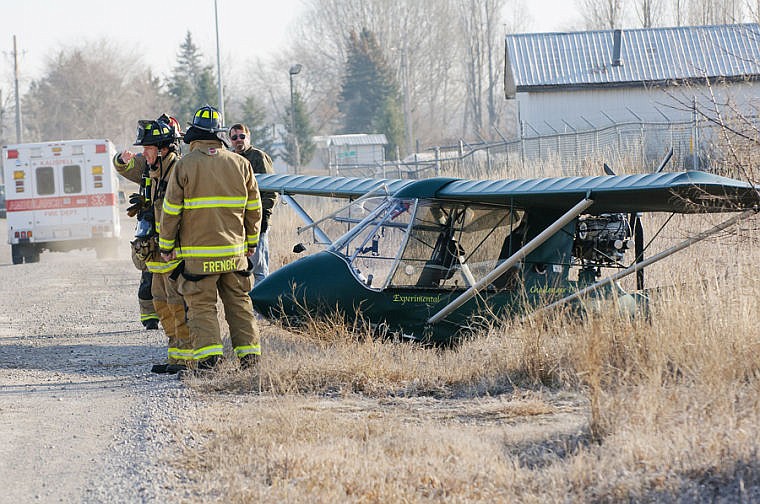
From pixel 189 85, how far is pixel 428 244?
7460cm

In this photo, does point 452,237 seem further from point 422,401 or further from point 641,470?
point 641,470

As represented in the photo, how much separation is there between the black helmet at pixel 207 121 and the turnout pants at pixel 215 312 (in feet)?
3.95

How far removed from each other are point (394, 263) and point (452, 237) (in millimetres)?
703

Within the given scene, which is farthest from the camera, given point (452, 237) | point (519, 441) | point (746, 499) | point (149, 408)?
point (452, 237)

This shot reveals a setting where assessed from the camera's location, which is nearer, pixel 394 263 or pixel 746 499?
pixel 746 499

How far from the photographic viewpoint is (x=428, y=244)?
31.5ft

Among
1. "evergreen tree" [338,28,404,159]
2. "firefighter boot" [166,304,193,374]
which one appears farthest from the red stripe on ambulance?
"evergreen tree" [338,28,404,159]

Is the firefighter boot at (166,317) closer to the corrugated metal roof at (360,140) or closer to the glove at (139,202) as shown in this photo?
the glove at (139,202)

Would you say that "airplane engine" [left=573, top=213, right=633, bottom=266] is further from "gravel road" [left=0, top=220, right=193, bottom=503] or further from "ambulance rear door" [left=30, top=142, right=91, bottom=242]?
"ambulance rear door" [left=30, top=142, right=91, bottom=242]

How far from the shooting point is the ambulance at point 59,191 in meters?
24.0

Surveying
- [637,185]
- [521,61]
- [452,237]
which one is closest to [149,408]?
[452,237]

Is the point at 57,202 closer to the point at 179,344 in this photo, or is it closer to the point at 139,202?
the point at 139,202

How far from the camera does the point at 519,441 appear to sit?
5809 millimetres

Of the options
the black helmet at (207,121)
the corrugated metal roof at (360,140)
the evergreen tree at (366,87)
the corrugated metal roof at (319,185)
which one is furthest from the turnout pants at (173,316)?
the evergreen tree at (366,87)
